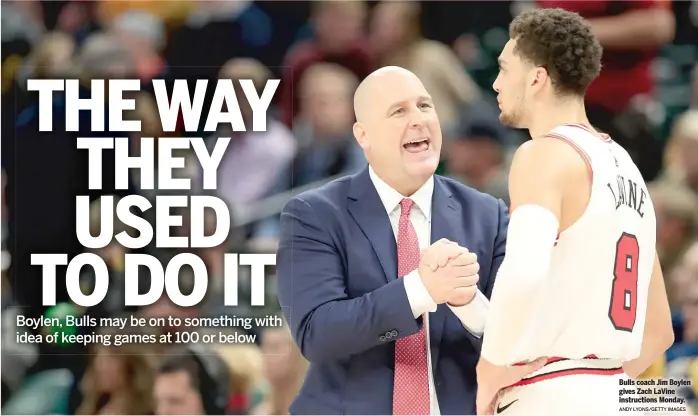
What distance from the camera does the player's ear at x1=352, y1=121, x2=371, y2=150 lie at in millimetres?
3848

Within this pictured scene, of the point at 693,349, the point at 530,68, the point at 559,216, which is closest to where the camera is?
the point at 559,216

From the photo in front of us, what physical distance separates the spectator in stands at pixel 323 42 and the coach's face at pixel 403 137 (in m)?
0.64

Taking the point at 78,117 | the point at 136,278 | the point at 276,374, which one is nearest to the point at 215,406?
the point at 276,374

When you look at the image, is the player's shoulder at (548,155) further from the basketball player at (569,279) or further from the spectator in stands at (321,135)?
the spectator in stands at (321,135)

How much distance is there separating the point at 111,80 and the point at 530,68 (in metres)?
2.20

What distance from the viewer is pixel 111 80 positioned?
4391 mm

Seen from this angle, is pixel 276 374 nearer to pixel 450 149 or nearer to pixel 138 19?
pixel 450 149

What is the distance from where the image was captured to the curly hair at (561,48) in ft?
9.84

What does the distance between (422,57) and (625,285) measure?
6.12 ft

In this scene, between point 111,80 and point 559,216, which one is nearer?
point 559,216

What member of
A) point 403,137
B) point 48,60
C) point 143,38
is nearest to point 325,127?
point 403,137

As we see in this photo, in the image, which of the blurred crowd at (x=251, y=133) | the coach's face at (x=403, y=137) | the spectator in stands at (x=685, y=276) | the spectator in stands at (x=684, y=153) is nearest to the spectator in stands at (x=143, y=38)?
the blurred crowd at (x=251, y=133)

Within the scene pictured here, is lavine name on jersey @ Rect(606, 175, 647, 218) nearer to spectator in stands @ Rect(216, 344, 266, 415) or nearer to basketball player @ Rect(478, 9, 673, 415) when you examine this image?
basketball player @ Rect(478, 9, 673, 415)

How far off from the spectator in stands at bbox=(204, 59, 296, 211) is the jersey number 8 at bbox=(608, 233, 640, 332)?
198cm
